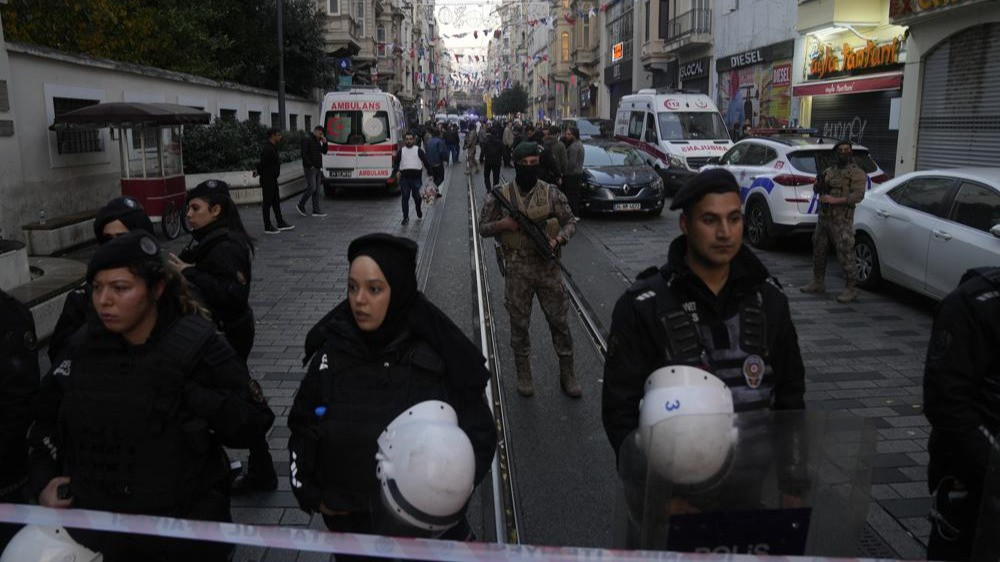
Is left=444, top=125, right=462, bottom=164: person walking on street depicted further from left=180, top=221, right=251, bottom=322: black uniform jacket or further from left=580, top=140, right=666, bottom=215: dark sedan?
left=180, top=221, right=251, bottom=322: black uniform jacket

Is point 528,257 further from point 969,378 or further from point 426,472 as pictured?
point 426,472

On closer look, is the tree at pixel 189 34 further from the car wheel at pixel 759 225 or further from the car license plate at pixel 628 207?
the car wheel at pixel 759 225

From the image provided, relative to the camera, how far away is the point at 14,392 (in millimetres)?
2672

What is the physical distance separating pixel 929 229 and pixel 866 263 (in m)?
1.41

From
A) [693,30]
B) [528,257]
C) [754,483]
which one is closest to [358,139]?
[528,257]

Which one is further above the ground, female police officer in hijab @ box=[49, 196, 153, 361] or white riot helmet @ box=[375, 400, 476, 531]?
female police officer in hijab @ box=[49, 196, 153, 361]

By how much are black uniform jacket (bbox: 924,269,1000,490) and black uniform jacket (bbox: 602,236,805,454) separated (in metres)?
0.44

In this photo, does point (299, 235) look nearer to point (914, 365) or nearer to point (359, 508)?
point (914, 365)

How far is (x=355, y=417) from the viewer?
2.43 m

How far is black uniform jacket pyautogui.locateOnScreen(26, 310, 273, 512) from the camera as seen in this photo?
2.40 m

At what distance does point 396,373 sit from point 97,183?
45.7ft

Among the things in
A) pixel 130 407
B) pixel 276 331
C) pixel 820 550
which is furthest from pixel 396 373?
pixel 276 331

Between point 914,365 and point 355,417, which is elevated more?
point 355,417

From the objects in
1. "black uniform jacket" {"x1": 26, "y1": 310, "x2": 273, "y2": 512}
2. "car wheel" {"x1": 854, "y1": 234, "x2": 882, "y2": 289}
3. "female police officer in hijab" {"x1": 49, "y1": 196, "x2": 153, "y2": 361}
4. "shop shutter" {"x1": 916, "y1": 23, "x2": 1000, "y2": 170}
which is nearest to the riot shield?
"black uniform jacket" {"x1": 26, "y1": 310, "x2": 273, "y2": 512}
